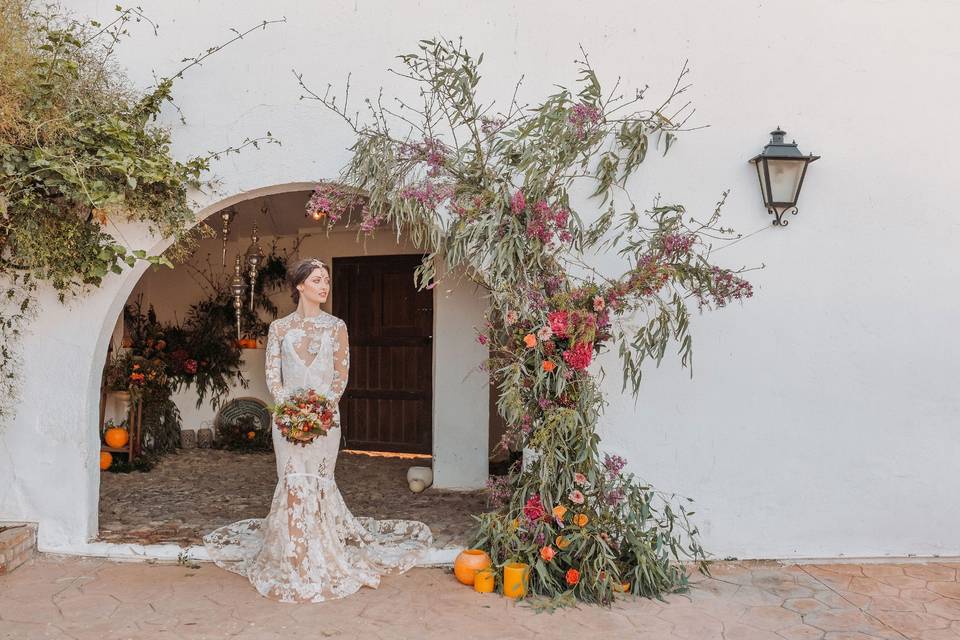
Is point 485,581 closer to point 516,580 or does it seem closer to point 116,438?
point 516,580

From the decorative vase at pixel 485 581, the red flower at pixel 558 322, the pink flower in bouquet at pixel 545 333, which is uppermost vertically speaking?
the red flower at pixel 558 322

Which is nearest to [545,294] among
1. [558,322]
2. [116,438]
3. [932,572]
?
[558,322]

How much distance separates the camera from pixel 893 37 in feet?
15.3

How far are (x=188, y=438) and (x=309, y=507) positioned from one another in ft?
16.3

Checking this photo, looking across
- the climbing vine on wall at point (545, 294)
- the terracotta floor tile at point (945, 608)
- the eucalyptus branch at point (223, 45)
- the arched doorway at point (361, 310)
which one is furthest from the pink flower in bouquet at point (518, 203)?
the arched doorway at point (361, 310)

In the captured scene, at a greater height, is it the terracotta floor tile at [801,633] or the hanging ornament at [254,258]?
the hanging ornament at [254,258]

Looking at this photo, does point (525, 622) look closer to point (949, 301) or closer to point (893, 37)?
point (949, 301)

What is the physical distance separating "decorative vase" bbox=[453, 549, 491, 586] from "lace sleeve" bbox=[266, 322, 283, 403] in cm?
139

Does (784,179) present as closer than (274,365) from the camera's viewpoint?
No

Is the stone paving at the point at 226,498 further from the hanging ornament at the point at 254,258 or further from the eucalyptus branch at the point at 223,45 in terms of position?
the eucalyptus branch at the point at 223,45

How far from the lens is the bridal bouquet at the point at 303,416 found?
3998 mm

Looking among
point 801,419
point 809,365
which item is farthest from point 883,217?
point 801,419

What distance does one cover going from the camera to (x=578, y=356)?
3918mm

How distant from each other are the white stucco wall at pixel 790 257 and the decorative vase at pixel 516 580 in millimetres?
1075
